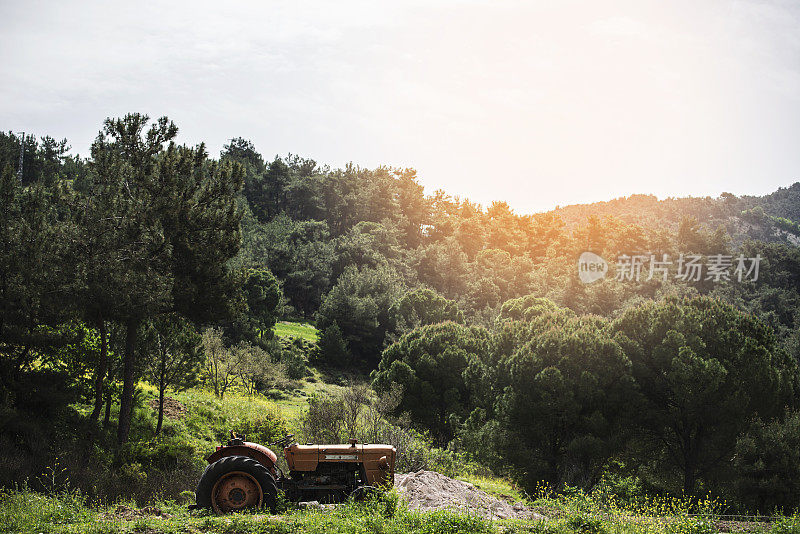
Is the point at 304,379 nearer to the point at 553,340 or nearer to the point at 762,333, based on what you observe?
the point at 553,340

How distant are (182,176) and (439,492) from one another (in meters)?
12.9

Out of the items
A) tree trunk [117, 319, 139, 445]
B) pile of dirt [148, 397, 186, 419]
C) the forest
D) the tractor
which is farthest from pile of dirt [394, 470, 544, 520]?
pile of dirt [148, 397, 186, 419]

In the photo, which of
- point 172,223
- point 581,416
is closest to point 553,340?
point 581,416

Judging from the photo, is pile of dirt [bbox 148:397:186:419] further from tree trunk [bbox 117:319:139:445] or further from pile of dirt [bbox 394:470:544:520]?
pile of dirt [bbox 394:470:544:520]

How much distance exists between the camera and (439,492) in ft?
38.7

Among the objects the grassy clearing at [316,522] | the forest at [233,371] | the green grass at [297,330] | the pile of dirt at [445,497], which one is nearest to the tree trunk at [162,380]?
the forest at [233,371]

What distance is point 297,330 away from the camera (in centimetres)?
5416

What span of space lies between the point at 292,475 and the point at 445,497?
3330 mm

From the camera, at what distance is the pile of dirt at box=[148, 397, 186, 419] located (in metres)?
21.2

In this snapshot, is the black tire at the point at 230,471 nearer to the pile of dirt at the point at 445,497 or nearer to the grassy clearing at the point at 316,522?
the grassy clearing at the point at 316,522

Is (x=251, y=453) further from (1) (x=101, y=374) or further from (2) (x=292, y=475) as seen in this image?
(1) (x=101, y=374)

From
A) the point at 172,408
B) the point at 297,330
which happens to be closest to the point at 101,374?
the point at 172,408

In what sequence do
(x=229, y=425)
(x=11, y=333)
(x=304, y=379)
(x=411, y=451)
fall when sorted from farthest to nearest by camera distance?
1. (x=304, y=379)
2. (x=229, y=425)
3. (x=411, y=451)
4. (x=11, y=333)

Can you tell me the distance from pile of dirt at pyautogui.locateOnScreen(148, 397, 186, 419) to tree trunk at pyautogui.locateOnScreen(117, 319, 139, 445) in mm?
3056
